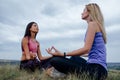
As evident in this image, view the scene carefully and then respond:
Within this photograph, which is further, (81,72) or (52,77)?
(52,77)

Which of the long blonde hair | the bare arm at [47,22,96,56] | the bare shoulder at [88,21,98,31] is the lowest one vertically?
the bare arm at [47,22,96,56]

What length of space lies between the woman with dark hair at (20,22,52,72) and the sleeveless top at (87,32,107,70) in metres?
2.44

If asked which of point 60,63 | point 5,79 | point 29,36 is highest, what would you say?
point 29,36

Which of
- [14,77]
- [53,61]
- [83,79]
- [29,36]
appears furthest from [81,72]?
[29,36]

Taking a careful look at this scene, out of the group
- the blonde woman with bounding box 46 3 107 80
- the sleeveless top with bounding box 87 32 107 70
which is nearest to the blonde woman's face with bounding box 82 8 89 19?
the blonde woman with bounding box 46 3 107 80

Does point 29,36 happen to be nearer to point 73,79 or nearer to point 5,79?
point 5,79

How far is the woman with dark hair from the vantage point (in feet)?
30.2

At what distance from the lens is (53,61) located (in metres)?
7.17

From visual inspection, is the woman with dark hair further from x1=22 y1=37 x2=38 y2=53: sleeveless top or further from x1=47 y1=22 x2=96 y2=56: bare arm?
x1=47 y1=22 x2=96 y2=56: bare arm

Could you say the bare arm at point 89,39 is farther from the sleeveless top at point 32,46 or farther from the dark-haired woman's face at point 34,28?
the dark-haired woman's face at point 34,28

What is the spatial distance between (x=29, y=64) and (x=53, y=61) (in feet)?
6.94

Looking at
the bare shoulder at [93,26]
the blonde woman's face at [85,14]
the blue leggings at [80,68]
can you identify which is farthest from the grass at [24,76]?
the blonde woman's face at [85,14]

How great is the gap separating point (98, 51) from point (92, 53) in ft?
0.51

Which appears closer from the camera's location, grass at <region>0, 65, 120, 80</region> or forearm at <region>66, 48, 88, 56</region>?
forearm at <region>66, 48, 88, 56</region>
